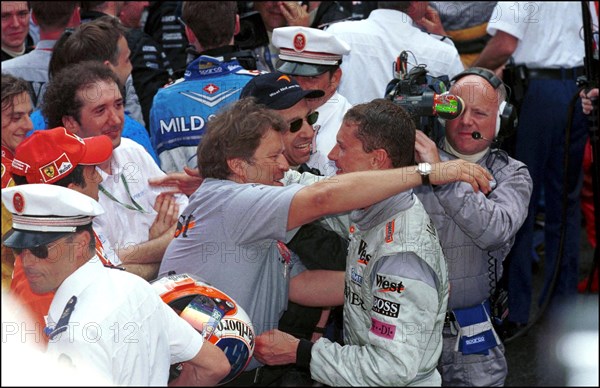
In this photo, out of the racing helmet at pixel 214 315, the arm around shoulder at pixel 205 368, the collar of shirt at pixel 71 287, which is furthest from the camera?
the racing helmet at pixel 214 315

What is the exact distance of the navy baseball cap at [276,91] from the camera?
4180 millimetres

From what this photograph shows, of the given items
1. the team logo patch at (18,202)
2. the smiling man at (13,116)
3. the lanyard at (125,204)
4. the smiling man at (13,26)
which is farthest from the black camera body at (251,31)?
the team logo patch at (18,202)

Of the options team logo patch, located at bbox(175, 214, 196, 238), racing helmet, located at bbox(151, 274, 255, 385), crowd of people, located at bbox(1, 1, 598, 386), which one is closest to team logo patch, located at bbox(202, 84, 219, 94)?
crowd of people, located at bbox(1, 1, 598, 386)

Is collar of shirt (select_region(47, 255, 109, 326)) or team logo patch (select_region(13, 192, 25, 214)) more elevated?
team logo patch (select_region(13, 192, 25, 214))

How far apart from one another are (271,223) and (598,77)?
280cm

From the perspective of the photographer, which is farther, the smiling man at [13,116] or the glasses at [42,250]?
the smiling man at [13,116]

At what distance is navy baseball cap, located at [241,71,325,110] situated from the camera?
13.7ft

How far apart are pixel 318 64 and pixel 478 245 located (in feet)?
4.79

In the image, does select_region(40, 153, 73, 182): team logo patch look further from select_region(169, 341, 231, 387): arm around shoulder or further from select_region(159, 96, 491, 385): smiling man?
select_region(169, 341, 231, 387): arm around shoulder

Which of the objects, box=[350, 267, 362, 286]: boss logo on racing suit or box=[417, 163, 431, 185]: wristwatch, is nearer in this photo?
box=[417, 163, 431, 185]: wristwatch

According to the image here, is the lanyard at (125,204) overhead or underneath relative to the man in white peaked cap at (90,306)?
underneath

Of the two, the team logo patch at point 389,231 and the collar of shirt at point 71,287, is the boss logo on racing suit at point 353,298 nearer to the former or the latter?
the team logo patch at point 389,231

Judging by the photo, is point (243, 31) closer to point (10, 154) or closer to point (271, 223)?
point (10, 154)

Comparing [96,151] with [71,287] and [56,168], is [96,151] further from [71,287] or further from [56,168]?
[71,287]
